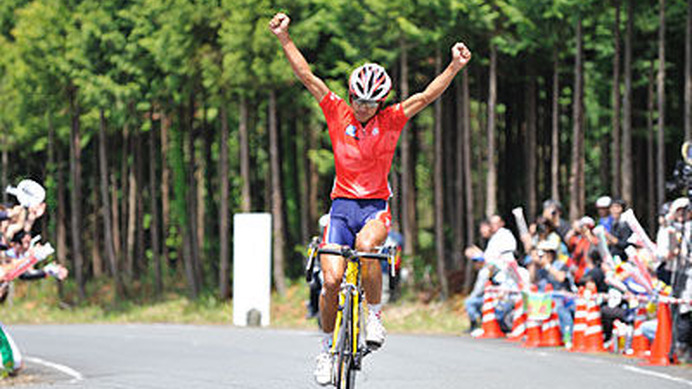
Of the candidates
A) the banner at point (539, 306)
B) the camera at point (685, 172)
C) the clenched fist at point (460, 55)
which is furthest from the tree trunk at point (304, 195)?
the clenched fist at point (460, 55)

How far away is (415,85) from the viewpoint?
3903 centimetres

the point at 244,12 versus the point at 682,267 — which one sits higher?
the point at 244,12

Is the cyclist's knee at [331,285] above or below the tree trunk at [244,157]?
below

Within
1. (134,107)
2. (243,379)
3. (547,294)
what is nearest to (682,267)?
(547,294)

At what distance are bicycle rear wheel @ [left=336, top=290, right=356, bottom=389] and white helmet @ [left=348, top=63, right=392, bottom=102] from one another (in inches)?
60.9

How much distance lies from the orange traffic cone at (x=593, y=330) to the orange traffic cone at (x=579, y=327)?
9 cm

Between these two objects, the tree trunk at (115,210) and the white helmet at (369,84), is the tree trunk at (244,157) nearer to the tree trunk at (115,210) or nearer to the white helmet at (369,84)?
the tree trunk at (115,210)

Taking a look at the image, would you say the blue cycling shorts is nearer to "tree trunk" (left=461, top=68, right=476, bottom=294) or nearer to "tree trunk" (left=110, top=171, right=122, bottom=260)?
"tree trunk" (left=461, top=68, right=476, bottom=294)

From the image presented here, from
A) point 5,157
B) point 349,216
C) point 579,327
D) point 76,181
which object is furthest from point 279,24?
point 5,157

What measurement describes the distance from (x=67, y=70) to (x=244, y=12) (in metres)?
7.70

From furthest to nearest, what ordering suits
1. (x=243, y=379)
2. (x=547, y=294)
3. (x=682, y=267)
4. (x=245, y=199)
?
(x=245, y=199) < (x=547, y=294) < (x=682, y=267) < (x=243, y=379)

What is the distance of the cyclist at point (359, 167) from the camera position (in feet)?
35.7

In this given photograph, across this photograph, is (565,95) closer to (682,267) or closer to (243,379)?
(682,267)

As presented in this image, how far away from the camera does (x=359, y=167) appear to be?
1102 cm
